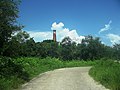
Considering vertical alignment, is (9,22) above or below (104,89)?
above

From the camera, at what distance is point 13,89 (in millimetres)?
17250

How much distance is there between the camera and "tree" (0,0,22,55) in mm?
21156

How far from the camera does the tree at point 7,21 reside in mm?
21156

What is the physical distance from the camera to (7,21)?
21734mm

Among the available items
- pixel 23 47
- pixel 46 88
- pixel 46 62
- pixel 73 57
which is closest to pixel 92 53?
pixel 73 57

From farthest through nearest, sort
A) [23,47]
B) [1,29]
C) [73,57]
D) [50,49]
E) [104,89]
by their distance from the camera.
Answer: [73,57], [50,49], [23,47], [1,29], [104,89]

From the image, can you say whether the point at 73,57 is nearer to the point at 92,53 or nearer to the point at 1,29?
the point at 92,53

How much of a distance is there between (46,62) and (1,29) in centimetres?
2860

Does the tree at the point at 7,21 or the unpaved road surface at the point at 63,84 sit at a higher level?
the tree at the point at 7,21

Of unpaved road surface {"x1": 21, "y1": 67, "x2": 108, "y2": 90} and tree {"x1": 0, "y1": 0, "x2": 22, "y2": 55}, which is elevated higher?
tree {"x1": 0, "y1": 0, "x2": 22, "y2": 55}

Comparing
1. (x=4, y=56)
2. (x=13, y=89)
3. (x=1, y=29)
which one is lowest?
(x=13, y=89)

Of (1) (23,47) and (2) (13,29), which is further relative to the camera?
(1) (23,47)

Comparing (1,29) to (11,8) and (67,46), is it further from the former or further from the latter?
(67,46)

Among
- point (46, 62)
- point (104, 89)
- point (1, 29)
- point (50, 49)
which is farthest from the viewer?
point (50, 49)
